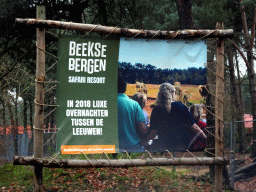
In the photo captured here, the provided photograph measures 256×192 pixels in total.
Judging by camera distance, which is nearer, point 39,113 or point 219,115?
point 39,113

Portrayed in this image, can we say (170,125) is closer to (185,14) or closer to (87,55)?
(87,55)

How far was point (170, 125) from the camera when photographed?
20.8 feet

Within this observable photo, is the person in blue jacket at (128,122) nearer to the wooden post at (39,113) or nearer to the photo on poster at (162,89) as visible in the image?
the photo on poster at (162,89)

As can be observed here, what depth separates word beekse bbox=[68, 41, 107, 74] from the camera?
5.83 metres

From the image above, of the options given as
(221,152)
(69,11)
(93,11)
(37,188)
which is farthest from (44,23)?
(93,11)

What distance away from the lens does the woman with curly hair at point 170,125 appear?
245 inches

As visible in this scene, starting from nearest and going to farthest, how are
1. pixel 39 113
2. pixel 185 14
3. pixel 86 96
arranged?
pixel 39 113
pixel 86 96
pixel 185 14

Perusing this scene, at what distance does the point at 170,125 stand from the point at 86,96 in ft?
5.90

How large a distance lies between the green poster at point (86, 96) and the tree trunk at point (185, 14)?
177 inches

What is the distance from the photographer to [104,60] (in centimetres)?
596

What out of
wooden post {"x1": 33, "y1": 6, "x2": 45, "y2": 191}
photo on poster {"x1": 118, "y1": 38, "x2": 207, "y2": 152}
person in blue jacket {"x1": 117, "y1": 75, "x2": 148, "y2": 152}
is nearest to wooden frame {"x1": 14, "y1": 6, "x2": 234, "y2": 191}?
wooden post {"x1": 33, "y1": 6, "x2": 45, "y2": 191}

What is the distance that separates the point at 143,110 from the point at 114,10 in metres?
5.89

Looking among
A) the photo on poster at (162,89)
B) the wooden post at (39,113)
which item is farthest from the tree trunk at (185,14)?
→ the wooden post at (39,113)

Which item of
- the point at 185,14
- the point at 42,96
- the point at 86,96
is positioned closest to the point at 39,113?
the point at 42,96
